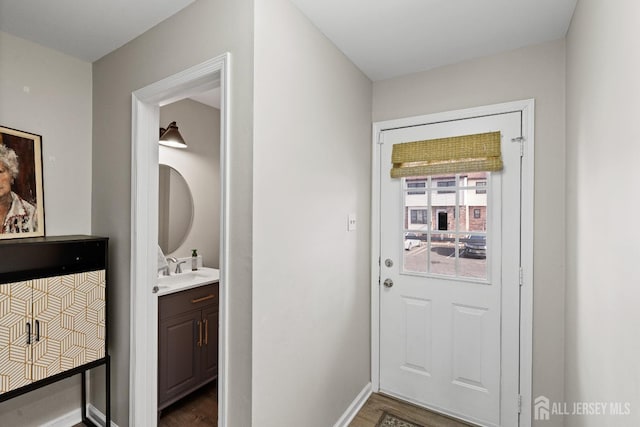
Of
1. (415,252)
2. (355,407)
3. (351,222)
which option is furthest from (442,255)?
(355,407)

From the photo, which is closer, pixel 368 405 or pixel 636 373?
pixel 636 373

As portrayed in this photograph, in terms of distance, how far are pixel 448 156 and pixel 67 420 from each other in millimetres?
3087

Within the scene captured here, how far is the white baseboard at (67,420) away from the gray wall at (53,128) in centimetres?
3

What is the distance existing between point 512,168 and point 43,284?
9.09ft

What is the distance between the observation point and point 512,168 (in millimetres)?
1950

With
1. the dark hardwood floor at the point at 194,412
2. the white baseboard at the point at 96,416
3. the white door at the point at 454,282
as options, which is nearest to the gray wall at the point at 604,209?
the white door at the point at 454,282

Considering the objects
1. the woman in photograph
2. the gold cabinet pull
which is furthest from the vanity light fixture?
the gold cabinet pull

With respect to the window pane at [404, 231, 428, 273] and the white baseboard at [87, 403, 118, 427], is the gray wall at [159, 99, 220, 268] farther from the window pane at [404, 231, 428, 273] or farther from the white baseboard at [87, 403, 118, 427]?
the window pane at [404, 231, 428, 273]

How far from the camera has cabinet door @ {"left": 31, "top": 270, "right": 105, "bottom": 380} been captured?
1.61 meters

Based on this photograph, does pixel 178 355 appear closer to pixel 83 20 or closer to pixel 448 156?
pixel 83 20

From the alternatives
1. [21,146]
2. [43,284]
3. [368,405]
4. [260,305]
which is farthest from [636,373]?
[21,146]

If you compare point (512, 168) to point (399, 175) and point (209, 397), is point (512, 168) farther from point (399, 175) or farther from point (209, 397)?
point (209, 397)

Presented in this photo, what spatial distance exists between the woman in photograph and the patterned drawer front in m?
0.45

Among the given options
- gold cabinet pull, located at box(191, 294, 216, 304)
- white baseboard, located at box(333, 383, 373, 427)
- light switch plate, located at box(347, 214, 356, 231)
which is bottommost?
white baseboard, located at box(333, 383, 373, 427)
